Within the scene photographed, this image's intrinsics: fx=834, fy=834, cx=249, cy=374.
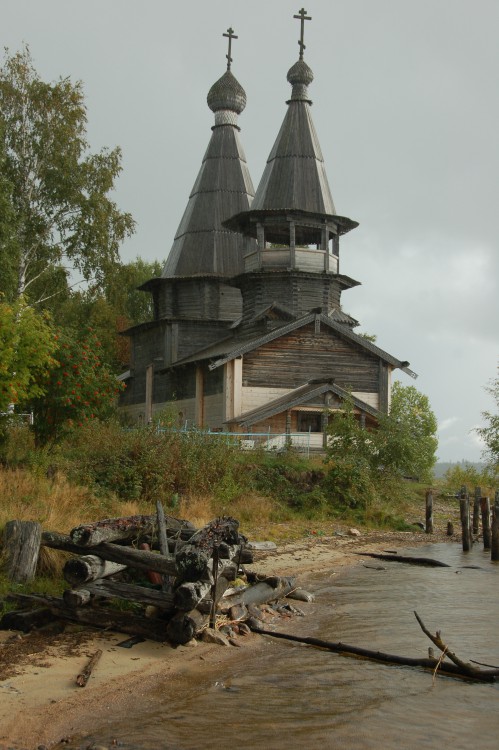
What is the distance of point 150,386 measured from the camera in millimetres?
40281

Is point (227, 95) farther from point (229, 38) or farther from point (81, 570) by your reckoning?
point (81, 570)

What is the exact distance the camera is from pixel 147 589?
9.60 metres

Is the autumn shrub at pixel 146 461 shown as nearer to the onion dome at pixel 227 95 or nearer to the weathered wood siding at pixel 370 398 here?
the weathered wood siding at pixel 370 398

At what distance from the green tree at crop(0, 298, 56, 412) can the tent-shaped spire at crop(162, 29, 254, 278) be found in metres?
22.8

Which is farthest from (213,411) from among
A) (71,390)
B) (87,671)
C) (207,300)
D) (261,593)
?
(87,671)

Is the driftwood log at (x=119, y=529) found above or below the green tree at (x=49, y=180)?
below

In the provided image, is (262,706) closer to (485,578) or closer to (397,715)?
(397,715)

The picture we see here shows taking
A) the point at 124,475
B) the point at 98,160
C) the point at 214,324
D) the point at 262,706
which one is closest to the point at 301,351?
the point at 214,324

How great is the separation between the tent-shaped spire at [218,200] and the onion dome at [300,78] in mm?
5023

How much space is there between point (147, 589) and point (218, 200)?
3405 centimetres

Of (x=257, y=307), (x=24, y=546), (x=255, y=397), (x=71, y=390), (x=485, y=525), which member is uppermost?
(x=257, y=307)

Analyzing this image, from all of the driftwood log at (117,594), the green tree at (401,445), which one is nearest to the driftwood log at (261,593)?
the driftwood log at (117,594)

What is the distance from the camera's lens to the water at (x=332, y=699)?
23.4 ft

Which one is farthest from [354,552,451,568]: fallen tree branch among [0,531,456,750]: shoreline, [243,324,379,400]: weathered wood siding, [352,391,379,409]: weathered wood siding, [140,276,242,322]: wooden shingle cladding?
[140,276,242,322]: wooden shingle cladding
